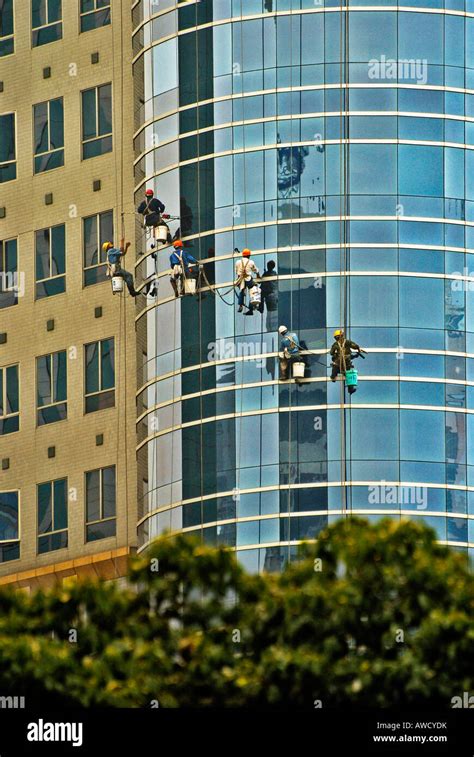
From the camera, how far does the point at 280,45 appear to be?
88000mm

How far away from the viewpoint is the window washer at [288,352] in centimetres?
8581

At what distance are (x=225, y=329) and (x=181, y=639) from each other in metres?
34.9

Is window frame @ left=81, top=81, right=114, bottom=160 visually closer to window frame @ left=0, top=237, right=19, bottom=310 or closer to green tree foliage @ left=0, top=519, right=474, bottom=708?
window frame @ left=0, top=237, right=19, bottom=310

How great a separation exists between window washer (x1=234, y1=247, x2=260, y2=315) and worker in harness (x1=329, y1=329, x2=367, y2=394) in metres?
3.08

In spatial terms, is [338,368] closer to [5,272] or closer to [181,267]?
[181,267]

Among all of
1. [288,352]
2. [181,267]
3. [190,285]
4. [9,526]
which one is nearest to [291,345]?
[288,352]

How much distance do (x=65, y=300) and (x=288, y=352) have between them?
11.9m

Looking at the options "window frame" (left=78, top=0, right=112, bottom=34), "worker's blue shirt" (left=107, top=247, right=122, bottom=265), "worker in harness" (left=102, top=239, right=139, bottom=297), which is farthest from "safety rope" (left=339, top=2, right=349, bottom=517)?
"window frame" (left=78, top=0, right=112, bottom=34)

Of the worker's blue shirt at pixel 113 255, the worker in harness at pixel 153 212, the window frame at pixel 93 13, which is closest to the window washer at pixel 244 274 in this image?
the worker in harness at pixel 153 212

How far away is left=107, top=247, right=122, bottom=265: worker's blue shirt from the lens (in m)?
91.1

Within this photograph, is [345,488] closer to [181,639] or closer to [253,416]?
[253,416]

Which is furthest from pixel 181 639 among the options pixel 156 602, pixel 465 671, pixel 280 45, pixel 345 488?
pixel 280 45

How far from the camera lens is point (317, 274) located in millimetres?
86750

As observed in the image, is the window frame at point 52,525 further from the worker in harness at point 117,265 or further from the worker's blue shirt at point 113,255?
the worker's blue shirt at point 113,255
